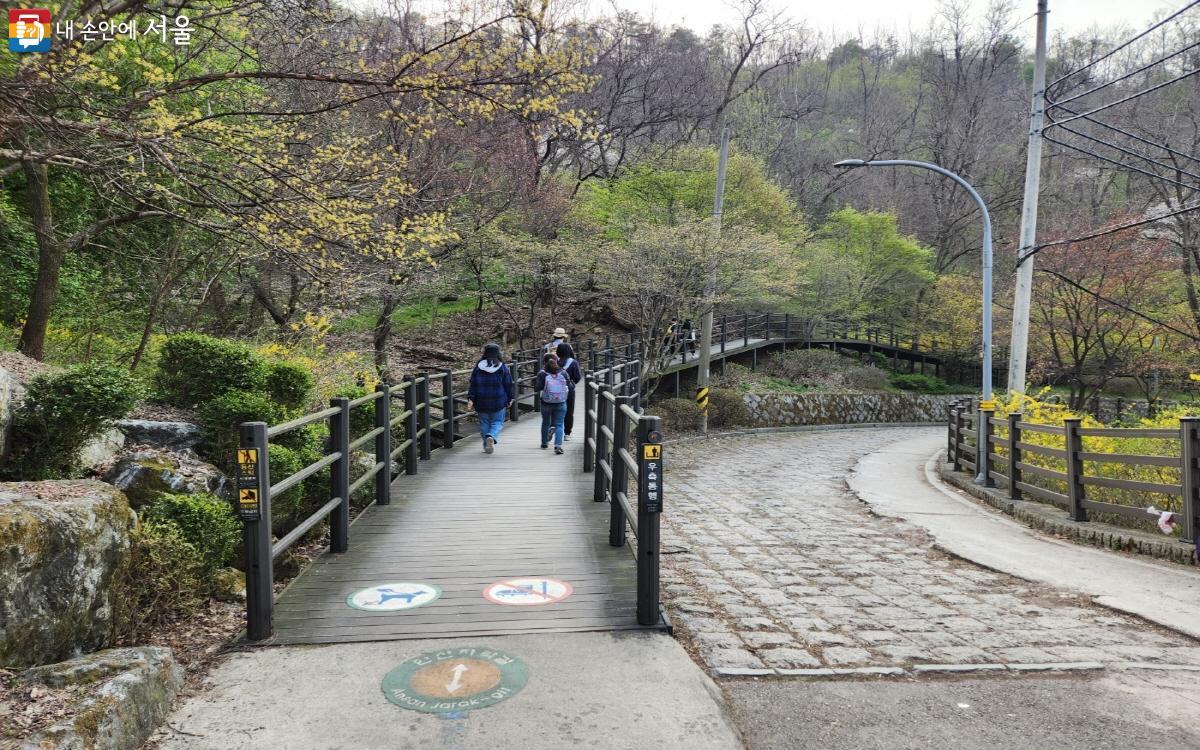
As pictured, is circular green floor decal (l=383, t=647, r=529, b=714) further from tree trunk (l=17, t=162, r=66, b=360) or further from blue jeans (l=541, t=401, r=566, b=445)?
tree trunk (l=17, t=162, r=66, b=360)

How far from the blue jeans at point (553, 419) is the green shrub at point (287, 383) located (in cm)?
357

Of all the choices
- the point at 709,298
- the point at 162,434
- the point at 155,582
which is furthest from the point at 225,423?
the point at 709,298

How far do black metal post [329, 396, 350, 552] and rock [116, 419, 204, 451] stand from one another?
213 cm

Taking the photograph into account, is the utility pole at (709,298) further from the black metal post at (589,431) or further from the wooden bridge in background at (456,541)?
the wooden bridge in background at (456,541)

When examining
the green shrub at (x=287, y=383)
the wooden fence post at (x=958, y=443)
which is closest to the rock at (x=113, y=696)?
the green shrub at (x=287, y=383)

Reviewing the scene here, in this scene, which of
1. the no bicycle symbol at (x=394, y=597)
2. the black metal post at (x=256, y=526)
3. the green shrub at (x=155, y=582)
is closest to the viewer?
the black metal post at (x=256, y=526)

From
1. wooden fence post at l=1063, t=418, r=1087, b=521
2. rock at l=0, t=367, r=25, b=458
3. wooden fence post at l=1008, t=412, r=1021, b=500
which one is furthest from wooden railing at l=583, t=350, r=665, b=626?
wooden fence post at l=1008, t=412, r=1021, b=500

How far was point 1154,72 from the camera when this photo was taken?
2870 centimetres

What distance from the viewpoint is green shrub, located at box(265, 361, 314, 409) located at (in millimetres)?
8281

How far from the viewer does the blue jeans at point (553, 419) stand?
10859 millimetres

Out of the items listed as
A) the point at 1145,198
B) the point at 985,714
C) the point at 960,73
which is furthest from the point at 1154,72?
the point at 985,714

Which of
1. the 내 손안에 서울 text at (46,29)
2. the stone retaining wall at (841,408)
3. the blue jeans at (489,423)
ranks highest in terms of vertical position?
the 내 손안에 서울 text at (46,29)

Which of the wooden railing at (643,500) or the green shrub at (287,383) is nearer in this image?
the wooden railing at (643,500)

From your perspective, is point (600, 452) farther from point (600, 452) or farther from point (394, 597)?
point (394, 597)
